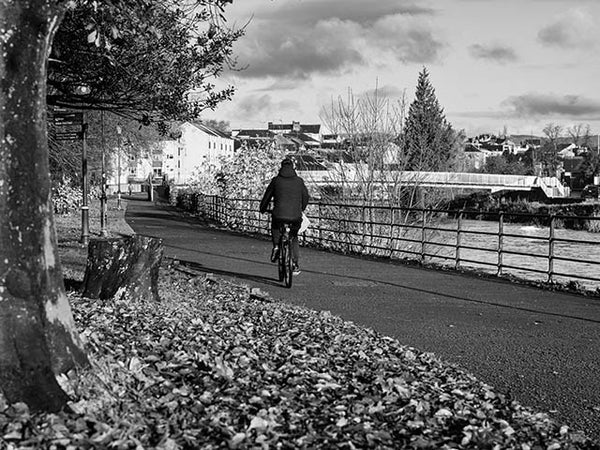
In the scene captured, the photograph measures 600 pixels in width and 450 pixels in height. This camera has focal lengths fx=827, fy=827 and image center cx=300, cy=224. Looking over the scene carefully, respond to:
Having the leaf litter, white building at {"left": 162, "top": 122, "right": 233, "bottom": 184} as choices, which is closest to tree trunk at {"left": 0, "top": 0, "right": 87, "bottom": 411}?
the leaf litter

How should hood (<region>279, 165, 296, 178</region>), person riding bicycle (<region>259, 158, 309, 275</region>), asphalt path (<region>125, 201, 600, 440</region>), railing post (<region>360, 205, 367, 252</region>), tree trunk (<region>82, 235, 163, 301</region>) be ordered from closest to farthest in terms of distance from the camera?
asphalt path (<region>125, 201, 600, 440</region>) < tree trunk (<region>82, 235, 163, 301</region>) < person riding bicycle (<region>259, 158, 309, 275</region>) < hood (<region>279, 165, 296, 178</region>) < railing post (<region>360, 205, 367, 252</region>)

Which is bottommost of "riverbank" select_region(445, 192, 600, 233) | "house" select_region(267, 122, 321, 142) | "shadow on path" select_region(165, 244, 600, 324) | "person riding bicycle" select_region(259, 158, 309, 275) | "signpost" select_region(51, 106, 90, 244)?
"riverbank" select_region(445, 192, 600, 233)

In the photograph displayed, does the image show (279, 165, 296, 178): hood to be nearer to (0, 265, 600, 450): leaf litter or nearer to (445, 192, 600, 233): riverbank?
(0, 265, 600, 450): leaf litter

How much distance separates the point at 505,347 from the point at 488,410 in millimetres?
3103

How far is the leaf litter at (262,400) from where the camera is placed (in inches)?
167

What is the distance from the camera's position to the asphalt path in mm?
6498

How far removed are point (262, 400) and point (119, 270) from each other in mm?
4597

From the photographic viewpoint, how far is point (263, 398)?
16.4 ft

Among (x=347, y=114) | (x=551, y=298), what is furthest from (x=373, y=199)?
(x=551, y=298)

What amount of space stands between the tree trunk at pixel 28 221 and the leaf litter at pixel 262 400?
0.68ft

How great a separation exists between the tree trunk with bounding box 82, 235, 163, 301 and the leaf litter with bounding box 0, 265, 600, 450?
160 centimetres

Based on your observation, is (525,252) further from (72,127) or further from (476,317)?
(476,317)

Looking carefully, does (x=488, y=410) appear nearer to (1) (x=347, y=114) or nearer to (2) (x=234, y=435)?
(2) (x=234, y=435)

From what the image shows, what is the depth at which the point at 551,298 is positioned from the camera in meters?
12.3
